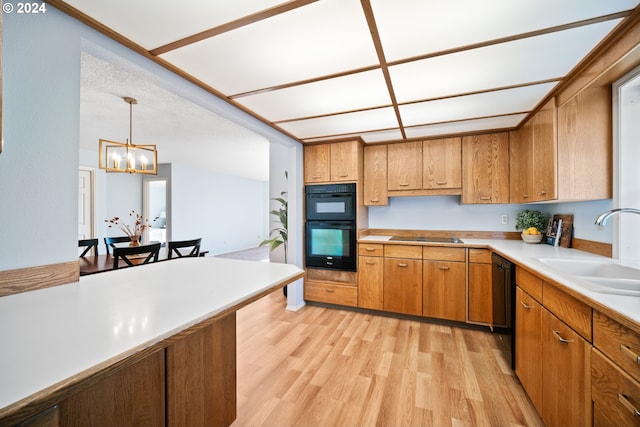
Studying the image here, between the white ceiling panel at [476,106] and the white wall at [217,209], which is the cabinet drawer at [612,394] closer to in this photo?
the white ceiling panel at [476,106]

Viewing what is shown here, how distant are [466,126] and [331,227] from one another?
184cm

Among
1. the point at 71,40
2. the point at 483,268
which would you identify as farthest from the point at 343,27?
the point at 483,268

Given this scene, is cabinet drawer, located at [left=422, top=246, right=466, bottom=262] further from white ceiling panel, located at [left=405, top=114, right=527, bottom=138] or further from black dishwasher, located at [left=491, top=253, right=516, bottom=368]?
white ceiling panel, located at [left=405, top=114, right=527, bottom=138]

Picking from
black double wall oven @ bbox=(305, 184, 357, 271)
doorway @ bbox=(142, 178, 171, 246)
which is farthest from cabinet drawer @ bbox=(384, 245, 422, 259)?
doorway @ bbox=(142, 178, 171, 246)

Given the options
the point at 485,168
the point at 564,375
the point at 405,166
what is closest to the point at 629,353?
the point at 564,375

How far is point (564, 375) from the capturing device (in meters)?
1.25

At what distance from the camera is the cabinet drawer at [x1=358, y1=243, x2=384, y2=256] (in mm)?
3104

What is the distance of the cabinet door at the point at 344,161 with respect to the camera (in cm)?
322

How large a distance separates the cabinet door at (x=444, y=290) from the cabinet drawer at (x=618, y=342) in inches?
69.0

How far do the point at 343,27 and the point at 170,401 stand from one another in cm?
185

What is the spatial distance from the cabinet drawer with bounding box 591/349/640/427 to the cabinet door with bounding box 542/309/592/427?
0.04 metres

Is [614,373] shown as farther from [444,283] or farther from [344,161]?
[344,161]

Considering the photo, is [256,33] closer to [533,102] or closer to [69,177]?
[69,177]

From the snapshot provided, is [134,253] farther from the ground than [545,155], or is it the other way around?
[545,155]
